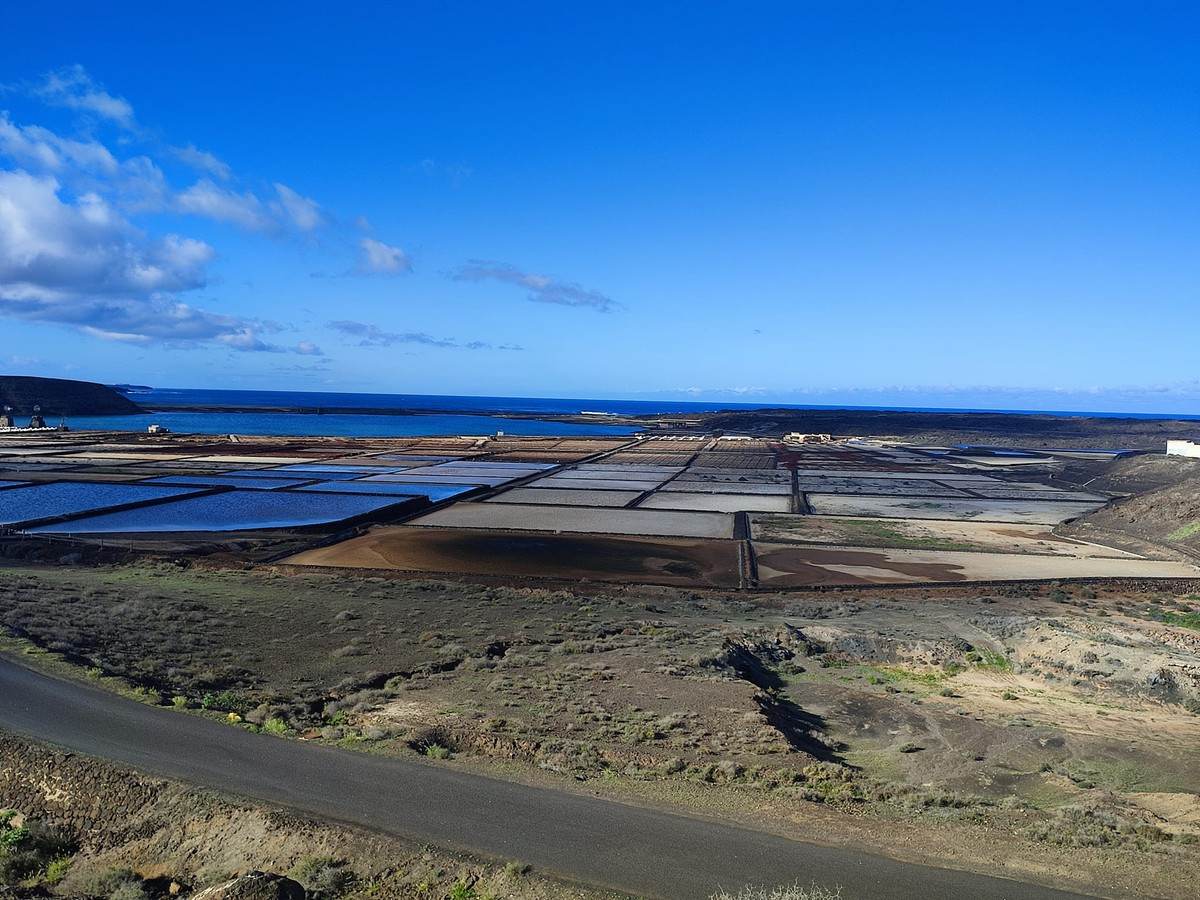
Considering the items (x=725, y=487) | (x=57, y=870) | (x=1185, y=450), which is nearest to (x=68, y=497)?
(x=57, y=870)

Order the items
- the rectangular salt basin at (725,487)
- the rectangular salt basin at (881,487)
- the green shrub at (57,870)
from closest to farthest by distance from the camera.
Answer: the green shrub at (57,870)
the rectangular salt basin at (725,487)
the rectangular salt basin at (881,487)

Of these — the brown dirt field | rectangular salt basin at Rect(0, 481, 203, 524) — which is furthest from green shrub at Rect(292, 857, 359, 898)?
rectangular salt basin at Rect(0, 481, 203, 524)

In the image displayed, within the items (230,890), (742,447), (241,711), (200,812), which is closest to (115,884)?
(200,812)

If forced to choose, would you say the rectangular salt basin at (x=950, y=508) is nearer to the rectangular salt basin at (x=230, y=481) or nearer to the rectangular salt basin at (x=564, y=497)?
the rectangular salt basin at (x=564, y=497)

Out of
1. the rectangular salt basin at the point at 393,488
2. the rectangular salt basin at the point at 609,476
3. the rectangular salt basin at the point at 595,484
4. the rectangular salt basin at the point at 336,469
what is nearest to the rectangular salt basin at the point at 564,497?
the rectangular salt basin at the point at 595,484

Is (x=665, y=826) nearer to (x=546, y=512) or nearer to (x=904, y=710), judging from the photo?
(x=904, y=710)
